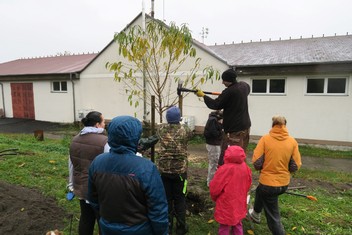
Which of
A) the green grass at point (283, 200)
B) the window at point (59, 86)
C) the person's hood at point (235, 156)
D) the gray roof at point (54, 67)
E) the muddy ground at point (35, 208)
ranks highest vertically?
the gray roof at point (54, 67)

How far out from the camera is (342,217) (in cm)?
420

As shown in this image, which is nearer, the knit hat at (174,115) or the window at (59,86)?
the knit hat at (174,115)

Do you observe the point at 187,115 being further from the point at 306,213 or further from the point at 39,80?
the point at 39,80

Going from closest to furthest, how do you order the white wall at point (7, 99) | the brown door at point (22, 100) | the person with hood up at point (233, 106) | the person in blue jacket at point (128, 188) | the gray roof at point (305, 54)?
the person in blue jacket at point (128, 188) → the person with hood up at point (233, 106) → the gray roof at point (305, 54) → the brown door at point (22, 100) → the white wall at point (7, 99)

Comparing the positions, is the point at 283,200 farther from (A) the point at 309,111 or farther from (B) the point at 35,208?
(A) the point at 309,111

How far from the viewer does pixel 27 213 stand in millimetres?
3990

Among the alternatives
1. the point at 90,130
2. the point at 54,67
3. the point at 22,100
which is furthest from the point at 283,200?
the point at 22,100

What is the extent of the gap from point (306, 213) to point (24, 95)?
18374mm

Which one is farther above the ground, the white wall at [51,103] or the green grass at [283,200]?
the white wall at [51,103]

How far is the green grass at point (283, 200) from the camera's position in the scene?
12.6 feet

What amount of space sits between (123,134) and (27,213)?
294 cm

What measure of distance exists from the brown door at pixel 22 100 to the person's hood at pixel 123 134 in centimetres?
1778

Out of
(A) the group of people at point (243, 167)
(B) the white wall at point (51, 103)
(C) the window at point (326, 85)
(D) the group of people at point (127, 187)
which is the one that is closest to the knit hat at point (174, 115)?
(A) the group of people at point (243, 167)

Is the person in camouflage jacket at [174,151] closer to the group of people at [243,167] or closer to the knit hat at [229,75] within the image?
the group of people at [243,167]
